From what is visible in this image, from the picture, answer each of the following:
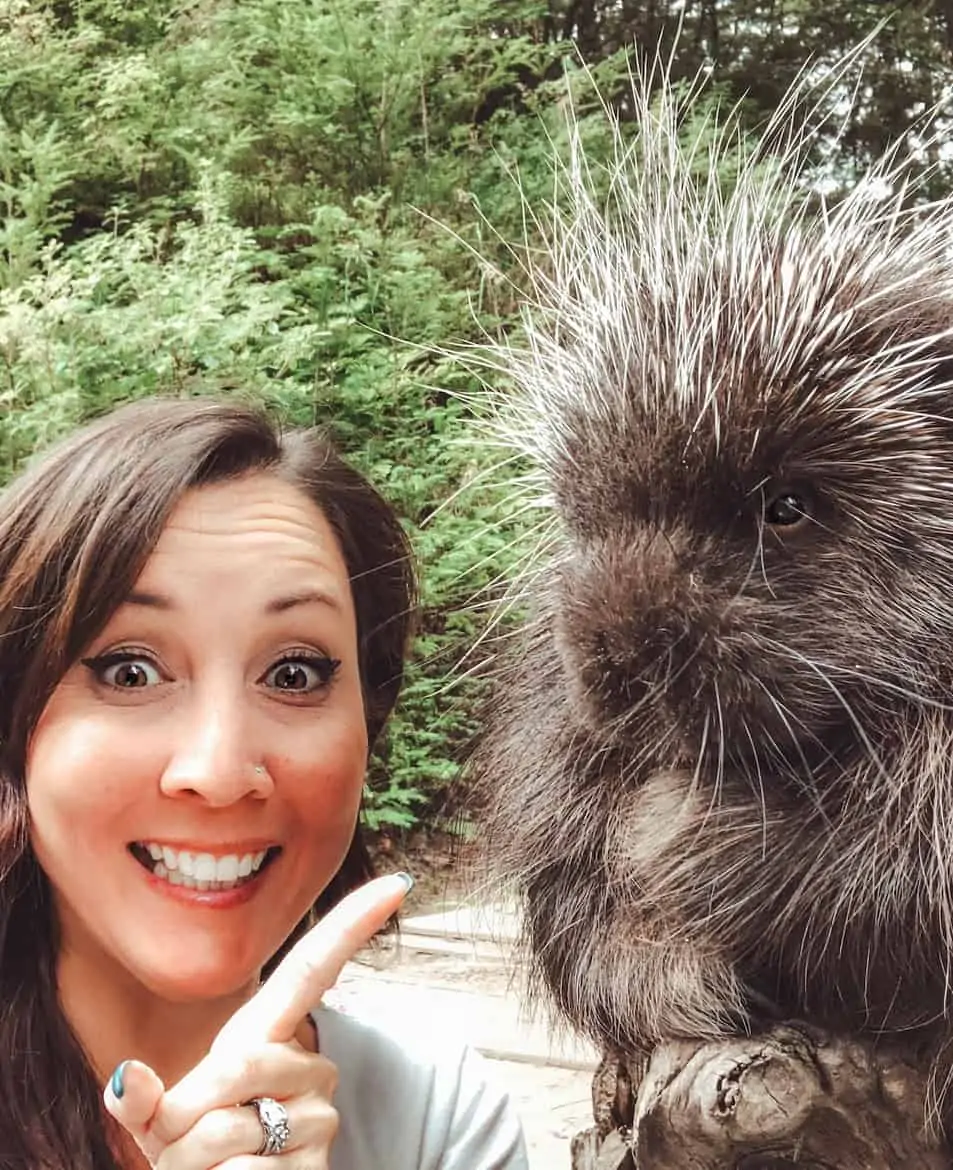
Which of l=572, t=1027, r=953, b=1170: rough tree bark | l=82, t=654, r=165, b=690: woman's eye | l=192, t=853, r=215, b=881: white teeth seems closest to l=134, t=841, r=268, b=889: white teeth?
l=192, t=853, r=215, b=881: white teeth

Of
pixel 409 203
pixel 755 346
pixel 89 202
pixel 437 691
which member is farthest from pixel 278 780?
pixel 89 202

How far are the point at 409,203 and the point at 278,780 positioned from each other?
5.31ft

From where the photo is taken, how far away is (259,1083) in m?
0.69

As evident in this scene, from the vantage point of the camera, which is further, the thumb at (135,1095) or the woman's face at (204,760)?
the woman's face at (204,760)

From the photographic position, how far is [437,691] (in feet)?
5.14

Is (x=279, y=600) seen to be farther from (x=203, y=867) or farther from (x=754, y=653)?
(x=754, y=653)

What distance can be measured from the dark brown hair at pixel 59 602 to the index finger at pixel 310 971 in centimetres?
32

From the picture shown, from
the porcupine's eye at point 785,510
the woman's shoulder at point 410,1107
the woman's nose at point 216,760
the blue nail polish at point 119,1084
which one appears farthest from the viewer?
the woman's shoulder at point 410,1107

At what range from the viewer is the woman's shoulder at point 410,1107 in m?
1.10

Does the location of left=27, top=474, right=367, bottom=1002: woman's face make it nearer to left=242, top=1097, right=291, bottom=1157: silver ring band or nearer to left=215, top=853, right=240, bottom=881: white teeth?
left=215, top=853, right=240, bottom=881: white teeth

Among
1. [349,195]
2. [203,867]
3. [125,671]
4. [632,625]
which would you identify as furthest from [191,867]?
[349,195]

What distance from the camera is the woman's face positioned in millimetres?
876

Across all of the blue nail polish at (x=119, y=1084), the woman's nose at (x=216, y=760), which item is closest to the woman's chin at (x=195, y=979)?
the woman's nose at (x=216, y=760)

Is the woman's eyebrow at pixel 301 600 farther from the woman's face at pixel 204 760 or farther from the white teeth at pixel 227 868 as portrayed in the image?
the white teeth at pixel 227 868
